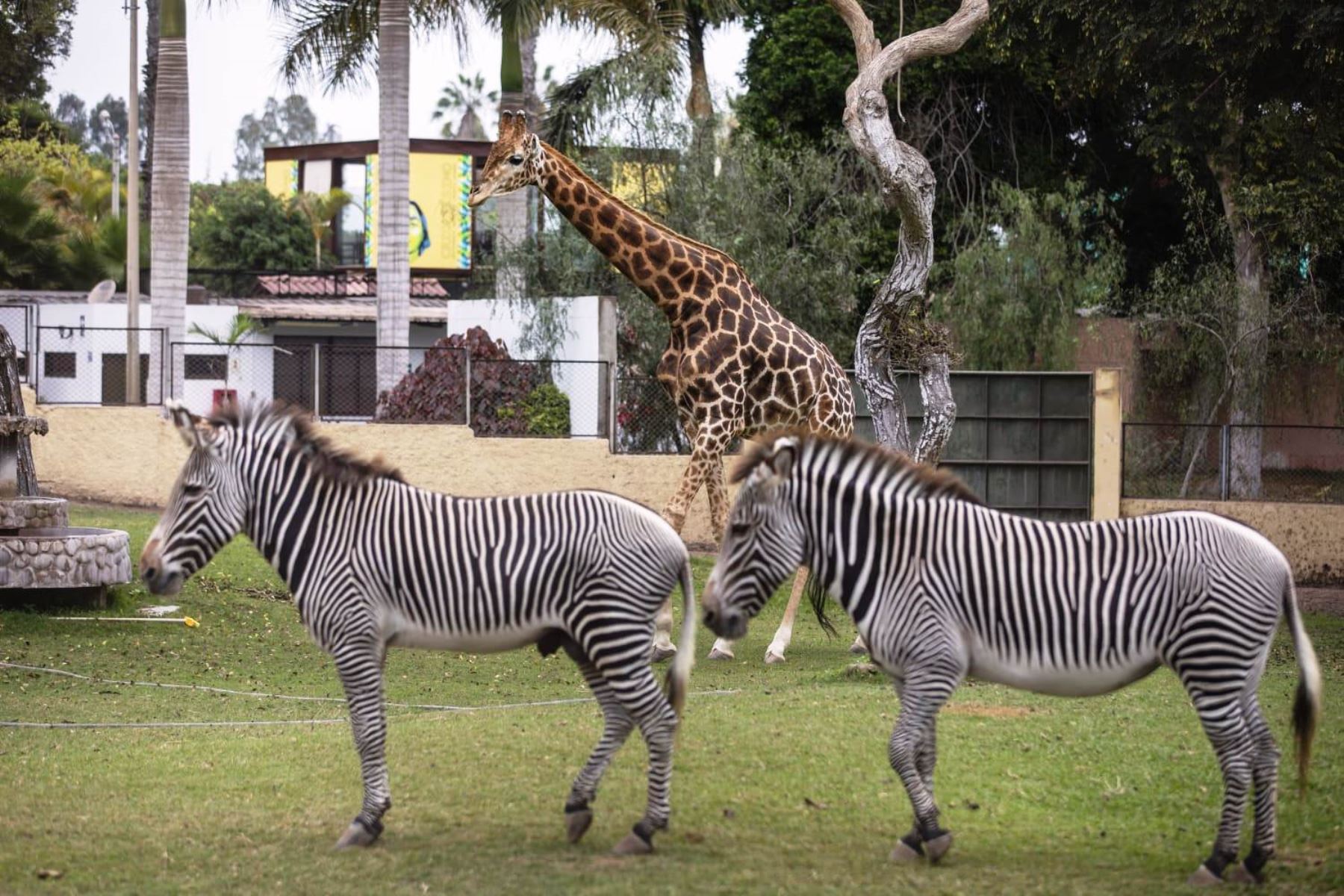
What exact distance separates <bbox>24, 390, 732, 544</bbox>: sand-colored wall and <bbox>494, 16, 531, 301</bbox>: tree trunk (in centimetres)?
432

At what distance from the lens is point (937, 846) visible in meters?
5.86

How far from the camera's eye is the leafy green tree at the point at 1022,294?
22.2m

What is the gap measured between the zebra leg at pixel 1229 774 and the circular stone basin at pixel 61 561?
10228 millimetres

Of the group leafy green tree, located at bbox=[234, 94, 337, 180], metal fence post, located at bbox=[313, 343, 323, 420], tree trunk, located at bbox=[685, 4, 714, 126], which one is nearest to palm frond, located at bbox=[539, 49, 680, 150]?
tree trunk, located at bbox=[685, 4, 714, 126]

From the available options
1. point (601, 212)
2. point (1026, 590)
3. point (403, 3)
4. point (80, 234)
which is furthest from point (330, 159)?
point (1026, 590)

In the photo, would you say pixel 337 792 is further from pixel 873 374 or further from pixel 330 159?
pixel 330 159

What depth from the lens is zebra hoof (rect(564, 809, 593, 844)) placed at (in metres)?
6.18

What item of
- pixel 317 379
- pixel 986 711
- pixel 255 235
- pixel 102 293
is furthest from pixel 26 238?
pixel 986 711

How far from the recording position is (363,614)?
6.16m

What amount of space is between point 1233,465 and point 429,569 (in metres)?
15.3

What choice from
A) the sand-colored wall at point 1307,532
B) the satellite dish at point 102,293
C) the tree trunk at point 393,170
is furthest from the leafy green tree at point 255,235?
the sand-colored wall at point 1307,532

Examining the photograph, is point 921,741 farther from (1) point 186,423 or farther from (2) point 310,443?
(1) point 186,423

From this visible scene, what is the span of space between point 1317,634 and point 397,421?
11673 millimetres

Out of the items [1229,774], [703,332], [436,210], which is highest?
[436,210]
